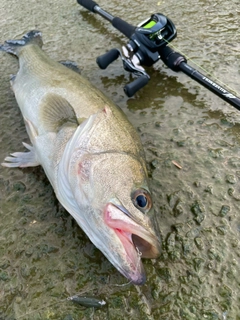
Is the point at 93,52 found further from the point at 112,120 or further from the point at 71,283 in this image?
the point at 71,283

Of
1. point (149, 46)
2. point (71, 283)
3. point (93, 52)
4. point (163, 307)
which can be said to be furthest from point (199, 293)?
point (93, 52)

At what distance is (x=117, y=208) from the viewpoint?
2053mm

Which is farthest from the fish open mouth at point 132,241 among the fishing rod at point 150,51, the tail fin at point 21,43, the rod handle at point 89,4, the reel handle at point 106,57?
the rod handle at point 89,4

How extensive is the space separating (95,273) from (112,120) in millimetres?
1153

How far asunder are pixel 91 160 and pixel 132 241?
0.65 m

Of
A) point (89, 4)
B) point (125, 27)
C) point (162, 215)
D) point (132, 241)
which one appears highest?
point (89, 4)

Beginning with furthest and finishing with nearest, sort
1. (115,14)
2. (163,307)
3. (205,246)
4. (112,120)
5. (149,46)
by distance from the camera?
(115,14)
(149,46)
(112,120)
(205,246)
(163,307)

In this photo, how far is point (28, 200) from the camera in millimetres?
2629

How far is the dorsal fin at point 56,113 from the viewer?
276cm

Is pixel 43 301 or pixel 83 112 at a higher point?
pixel 83 112

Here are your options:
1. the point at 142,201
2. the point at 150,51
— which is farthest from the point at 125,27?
the point at 142,201

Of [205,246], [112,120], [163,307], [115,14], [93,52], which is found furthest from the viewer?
[115,14]

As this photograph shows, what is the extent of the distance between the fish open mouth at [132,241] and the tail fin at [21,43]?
8.79 feet

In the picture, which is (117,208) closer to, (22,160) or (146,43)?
(22,160)
